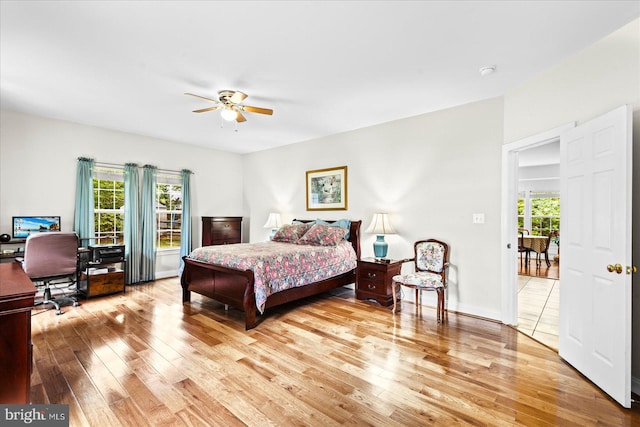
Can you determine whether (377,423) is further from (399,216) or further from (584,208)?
(399,216)

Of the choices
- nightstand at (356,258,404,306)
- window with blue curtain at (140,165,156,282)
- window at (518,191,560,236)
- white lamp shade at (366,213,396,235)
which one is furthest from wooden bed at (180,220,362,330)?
window at (518,191,560,236)

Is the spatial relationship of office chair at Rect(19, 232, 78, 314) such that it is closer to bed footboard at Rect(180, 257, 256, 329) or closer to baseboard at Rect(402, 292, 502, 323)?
bed footboard at Rect(180, 257, 256, 329)

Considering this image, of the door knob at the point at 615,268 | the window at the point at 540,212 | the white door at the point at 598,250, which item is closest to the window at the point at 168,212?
the white door at the point at 598,250

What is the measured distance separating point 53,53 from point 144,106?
4.18 ft

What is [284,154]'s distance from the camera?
6.18m

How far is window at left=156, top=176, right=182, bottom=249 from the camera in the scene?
5.79m

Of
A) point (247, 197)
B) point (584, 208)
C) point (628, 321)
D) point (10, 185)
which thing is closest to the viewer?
point (628, 321)

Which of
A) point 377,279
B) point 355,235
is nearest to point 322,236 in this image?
point 355,235

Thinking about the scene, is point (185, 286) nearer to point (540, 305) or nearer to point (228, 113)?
point (228, 113)

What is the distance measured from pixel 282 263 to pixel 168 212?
3500 mm

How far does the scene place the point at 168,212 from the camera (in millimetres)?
5926

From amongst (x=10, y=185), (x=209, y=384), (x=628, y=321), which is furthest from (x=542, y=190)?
(x=10, y=185)

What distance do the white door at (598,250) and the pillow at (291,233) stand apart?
3444mm

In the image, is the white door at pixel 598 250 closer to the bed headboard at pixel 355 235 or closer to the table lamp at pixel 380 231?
the table lamp at pixel 380 231
